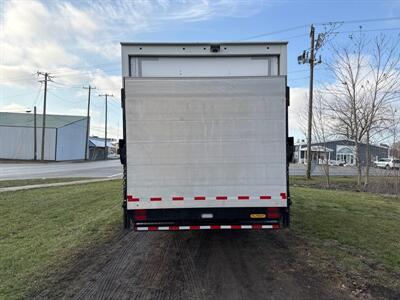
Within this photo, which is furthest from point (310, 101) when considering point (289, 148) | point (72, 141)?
point (72, 141)

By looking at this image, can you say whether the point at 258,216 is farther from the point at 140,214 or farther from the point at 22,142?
the point at 22,142

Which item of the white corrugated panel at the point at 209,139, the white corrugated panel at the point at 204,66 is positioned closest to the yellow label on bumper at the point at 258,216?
the white corrugated panel at the point at 209,139

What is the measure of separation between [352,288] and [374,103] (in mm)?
16582

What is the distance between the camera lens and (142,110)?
5.14 m

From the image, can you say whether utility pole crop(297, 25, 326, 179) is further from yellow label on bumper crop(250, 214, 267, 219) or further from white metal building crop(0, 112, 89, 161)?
white metal building crop(0, 112, 89, 161)

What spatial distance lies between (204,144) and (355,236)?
410 cm

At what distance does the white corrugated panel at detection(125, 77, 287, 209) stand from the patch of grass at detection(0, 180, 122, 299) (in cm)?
179

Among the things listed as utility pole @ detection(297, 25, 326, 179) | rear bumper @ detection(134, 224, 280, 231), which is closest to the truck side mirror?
rear bumper @ detection(134, 224, 280, 231)

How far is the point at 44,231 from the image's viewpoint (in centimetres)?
775

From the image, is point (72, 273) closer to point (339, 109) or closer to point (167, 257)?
point (167, 257)

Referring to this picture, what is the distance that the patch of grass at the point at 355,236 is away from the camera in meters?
5.13

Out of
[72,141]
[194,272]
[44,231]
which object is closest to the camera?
[194,272]

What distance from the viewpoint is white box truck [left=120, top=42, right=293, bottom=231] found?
5.14 m

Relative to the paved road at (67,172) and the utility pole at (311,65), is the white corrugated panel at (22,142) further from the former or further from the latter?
the utility pole at (311,65)
